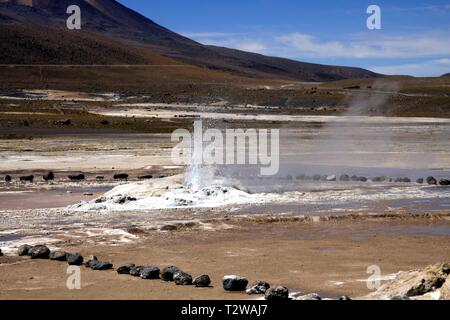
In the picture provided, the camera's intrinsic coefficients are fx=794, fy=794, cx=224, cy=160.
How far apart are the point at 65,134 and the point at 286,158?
1815 centimetres

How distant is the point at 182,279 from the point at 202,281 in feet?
1.19

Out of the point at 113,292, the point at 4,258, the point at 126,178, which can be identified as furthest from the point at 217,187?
the point at 113,292

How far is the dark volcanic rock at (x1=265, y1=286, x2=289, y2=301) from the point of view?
10609 mm

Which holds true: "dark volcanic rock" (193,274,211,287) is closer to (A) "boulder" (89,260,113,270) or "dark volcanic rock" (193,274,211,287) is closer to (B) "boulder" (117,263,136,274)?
Result: (B) "boulder" (117,263,136,274)

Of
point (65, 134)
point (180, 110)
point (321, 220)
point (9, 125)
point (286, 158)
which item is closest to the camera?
point (321, 220)

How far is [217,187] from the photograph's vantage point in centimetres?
2262

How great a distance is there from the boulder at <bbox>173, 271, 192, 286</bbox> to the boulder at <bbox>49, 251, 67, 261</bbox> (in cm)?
280

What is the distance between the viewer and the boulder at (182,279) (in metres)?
12.1

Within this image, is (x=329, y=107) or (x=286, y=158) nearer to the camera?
(x=286, y=158)

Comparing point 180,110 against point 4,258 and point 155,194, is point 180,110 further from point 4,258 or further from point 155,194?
point 4,258

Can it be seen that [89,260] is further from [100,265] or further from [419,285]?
[419,285]

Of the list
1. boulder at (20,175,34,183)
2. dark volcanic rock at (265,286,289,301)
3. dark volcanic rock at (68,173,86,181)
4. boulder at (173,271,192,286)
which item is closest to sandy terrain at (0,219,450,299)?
boulder at (173,271,192,286)

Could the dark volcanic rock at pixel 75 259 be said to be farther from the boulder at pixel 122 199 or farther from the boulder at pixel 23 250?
the boulder at pixel 122 199
